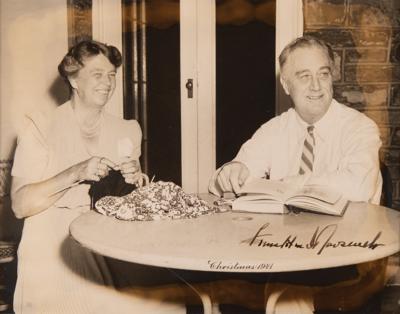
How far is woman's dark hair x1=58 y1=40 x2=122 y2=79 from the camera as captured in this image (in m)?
1.71

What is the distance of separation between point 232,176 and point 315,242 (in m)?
0.53


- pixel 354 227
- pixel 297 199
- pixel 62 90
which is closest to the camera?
pixel 354 227

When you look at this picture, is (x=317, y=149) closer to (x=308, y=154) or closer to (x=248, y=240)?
(x=308, y=154)

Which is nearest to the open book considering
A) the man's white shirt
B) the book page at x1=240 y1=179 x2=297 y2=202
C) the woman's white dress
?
the book page at x1=240 y1=179 x2=297 y2=202

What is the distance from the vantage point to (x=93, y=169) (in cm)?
167

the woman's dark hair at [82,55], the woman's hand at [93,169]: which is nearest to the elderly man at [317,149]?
the woman's hand at [93,169]

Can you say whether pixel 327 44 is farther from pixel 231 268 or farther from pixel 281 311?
pixel 231 268

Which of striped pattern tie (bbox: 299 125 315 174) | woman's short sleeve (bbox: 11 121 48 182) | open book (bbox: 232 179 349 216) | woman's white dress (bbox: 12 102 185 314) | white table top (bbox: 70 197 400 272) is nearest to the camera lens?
white table top (bbox: 70 197 400 272)

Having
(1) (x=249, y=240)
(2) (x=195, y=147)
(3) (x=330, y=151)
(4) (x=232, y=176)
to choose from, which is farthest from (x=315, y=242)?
(2) (x=195, y=147)

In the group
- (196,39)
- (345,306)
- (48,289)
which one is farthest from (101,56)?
(345,306)

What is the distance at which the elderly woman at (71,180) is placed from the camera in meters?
→ 1.54

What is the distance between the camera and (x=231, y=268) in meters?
1.01

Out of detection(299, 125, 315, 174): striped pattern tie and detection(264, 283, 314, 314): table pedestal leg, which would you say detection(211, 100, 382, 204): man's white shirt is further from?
detection(264, 283, 314, 314): table pedestal leg

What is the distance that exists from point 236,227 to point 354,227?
288 millimetres
